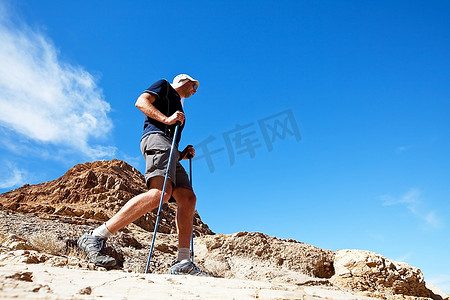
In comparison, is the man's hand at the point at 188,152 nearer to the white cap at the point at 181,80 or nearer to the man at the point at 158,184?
the man at the point at 158,184

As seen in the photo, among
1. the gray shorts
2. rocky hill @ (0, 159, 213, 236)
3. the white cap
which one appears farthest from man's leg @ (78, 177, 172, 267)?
rocky hill @ (0, 159, 213, 236)

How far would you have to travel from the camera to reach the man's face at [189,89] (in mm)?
4582

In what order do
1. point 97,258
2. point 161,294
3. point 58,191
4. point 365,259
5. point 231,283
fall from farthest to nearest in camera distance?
1. point 58,191
2. point 365,259
3. point 97,258
4. point 231,283
5. point 161,294

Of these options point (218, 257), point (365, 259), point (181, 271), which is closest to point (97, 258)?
point (181, 271)

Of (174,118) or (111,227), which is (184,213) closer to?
(111,227)

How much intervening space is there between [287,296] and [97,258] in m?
1.83

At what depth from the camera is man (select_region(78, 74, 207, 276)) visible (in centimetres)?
336

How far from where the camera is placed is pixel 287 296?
2.37 m

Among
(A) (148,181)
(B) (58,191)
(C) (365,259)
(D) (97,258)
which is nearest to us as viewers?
(D) (97,258)

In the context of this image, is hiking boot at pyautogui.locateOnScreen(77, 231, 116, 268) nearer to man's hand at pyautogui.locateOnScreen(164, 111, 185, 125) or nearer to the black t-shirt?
the black t-shirt

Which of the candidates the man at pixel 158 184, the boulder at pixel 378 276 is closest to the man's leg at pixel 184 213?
the man at pixel 158 184

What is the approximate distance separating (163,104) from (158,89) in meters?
0.20

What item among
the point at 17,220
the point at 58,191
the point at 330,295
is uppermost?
the point at 58,191

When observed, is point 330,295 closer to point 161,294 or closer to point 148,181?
point 161,294
